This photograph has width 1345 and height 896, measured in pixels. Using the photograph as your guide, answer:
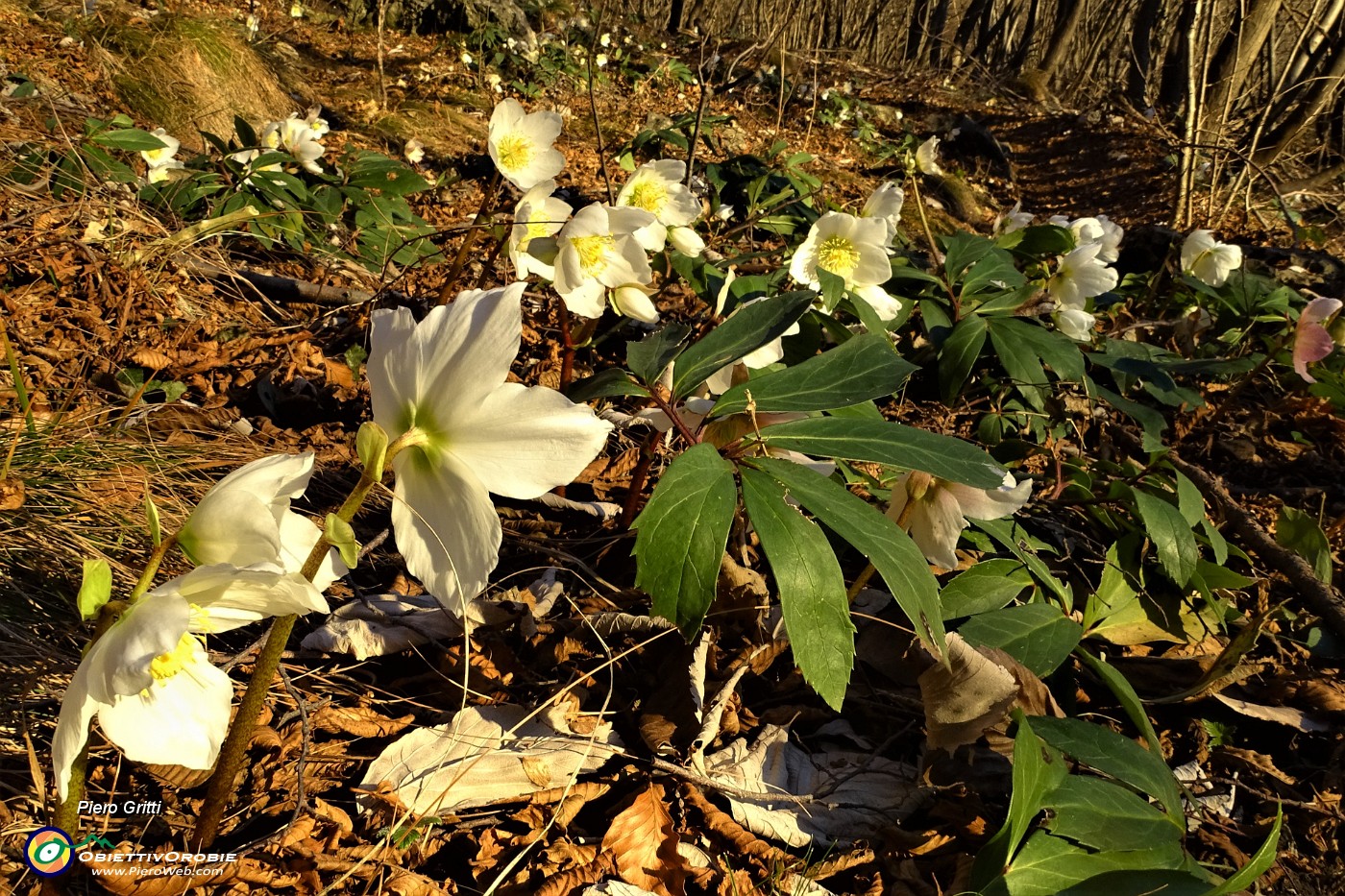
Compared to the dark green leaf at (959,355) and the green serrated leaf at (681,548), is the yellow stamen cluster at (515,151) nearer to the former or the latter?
the dark green leaf at (959,355)

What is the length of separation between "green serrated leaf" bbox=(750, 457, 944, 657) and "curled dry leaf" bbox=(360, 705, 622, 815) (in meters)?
0.51

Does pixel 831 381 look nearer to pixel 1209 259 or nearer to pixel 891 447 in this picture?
pixel 891 447

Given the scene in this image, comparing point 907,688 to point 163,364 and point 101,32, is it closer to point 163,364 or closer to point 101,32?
point 163,364

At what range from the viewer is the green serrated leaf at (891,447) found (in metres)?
1.03

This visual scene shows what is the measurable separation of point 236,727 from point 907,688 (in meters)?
1.09

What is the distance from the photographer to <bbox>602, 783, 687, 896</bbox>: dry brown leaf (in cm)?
110

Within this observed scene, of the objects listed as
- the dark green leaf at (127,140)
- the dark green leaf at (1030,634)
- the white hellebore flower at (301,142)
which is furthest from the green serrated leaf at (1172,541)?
the dark green leaf at (127,140)

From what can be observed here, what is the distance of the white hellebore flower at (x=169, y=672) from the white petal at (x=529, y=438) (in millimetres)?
196

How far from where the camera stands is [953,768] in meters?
1.32

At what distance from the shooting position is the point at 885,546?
0.98 m

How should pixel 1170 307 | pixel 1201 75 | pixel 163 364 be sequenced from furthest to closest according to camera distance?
pixel 1201 75 → pixel 1170 307 → pixel 163 364

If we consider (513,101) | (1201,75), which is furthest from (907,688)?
(1201,75)

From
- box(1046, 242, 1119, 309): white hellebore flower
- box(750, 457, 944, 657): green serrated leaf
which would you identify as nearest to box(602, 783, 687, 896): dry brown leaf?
box(750, 457, 944, 657): green serrated leaf

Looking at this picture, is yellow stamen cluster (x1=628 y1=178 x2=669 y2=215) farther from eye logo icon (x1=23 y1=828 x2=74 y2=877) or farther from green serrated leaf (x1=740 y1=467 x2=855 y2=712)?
eye logo icon (x1=23 y1=828 x2=74 y2=877)
